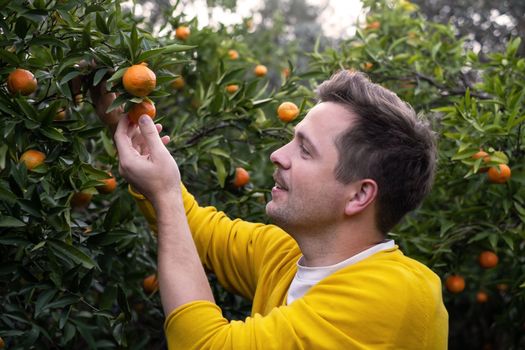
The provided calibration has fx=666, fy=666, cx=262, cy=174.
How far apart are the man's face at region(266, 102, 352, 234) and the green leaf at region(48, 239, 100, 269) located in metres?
0.55

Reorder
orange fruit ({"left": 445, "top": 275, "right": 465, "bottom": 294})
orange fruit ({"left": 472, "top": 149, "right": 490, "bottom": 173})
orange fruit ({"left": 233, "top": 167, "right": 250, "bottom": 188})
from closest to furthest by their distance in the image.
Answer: orange fruit ({"left": 472, "top": 149, "right": 490, "bottom": 173})
orange fruit ({"left": 233, "top": 167, "right": 250, "bottom": 188})
orange fruit ({"left": 445, "top": 275, "right": 465, "bottom": 294})

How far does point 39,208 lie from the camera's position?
1.89m

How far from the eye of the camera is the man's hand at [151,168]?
1748 millimetres

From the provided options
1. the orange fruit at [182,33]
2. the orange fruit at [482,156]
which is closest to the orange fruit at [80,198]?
the orange fruit at [182,33]

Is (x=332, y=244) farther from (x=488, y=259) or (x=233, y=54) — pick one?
(x=233, y=54)

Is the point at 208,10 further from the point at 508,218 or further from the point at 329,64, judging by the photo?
the point at 508,218

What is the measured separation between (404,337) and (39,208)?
1.06m

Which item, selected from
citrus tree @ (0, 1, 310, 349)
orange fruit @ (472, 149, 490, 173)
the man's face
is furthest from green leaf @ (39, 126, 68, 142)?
orange fruit @ (472, 149, 490, 173)

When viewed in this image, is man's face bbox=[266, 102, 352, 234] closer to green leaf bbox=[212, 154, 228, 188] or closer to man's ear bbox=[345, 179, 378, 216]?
man's ear bbox=[345, 179, 378, 216]

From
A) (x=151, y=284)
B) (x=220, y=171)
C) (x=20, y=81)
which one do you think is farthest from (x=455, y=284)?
(x=20, y=81)

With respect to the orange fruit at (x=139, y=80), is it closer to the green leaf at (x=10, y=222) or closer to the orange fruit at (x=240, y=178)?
the green leaf at (x=10, y=222)

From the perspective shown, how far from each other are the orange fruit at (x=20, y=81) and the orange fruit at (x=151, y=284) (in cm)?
108

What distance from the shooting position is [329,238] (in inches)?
70.2

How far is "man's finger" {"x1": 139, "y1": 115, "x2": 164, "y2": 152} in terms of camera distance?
177 centimetres
